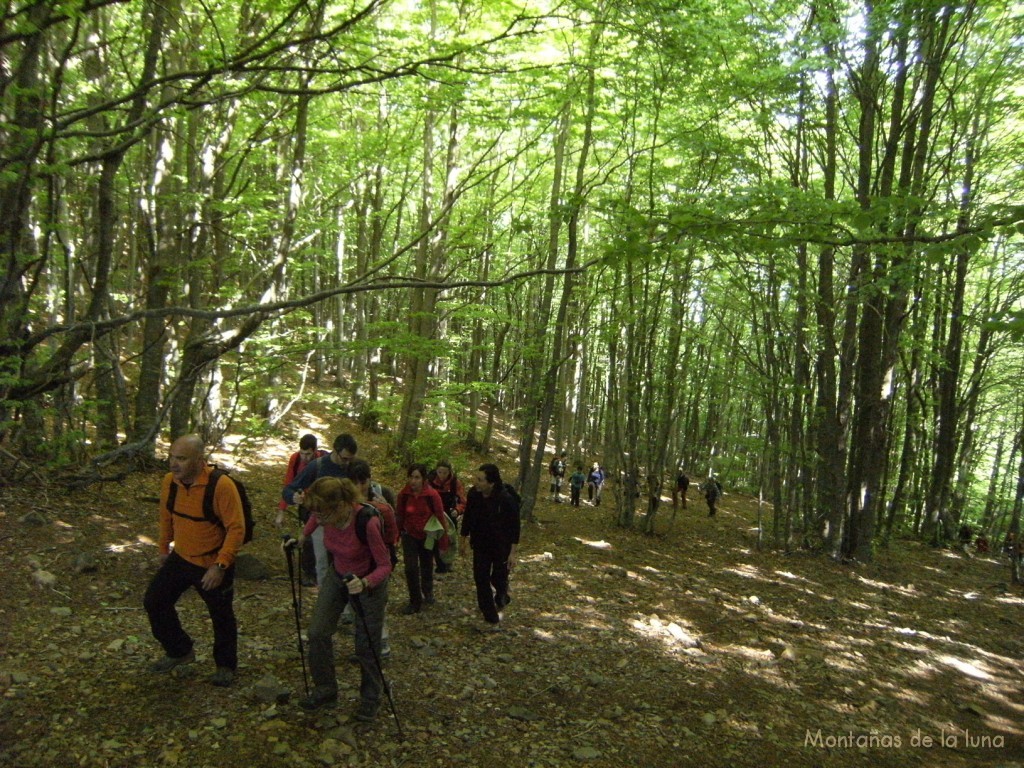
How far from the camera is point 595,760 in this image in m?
4.50

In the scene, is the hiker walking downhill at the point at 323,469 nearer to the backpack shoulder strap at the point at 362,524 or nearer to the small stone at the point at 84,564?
the backpack shoulder strap at the point at 362,524

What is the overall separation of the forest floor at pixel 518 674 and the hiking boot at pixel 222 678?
0.05 meters

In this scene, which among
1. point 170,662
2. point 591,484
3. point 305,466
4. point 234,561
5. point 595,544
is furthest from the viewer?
point 591,484

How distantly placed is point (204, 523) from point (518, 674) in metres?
3.13

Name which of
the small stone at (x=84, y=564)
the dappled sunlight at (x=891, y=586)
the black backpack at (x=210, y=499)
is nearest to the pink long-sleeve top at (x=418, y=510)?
the black backpack at (x=210, y=499)

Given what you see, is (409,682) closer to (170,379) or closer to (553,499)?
(170,379)

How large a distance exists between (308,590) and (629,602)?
4.19 metres

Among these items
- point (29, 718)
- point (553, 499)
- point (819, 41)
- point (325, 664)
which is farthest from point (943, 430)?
point (29, 718)

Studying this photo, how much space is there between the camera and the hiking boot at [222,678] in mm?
4559

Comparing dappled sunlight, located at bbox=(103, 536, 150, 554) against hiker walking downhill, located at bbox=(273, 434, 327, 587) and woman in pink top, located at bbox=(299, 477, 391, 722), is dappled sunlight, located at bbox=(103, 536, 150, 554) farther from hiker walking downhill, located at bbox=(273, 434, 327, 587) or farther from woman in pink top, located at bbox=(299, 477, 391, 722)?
woman in pink top, located at bbox=(299, 477, 391, 722)

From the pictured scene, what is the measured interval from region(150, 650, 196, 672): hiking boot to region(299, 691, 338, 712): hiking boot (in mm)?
910

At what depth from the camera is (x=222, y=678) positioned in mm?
4559

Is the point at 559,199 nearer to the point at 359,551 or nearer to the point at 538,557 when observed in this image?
the point at 538,557

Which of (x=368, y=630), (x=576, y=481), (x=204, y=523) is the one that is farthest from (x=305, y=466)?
(x=576, y=481)
